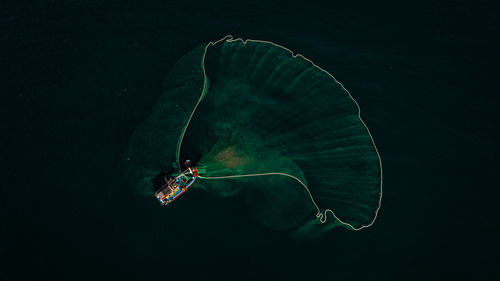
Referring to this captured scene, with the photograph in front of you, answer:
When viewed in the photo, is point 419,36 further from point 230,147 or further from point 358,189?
point 230,147

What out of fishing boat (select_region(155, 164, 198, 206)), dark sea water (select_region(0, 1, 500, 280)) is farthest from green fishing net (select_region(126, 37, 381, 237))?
dark sea water (select_region(0, 1, 500, 280))

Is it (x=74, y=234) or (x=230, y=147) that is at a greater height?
(x=230, y=147)

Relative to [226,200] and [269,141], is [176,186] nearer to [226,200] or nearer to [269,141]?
[226,200]

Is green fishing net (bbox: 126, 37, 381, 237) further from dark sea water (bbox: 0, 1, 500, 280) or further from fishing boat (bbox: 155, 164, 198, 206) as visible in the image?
dark sea water (bbox: 0, 1, 500, 280)

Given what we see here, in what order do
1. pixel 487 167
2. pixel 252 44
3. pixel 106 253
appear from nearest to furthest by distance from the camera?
1. pixel 106 253
2. pixel 487 167
3. pixel 252 44

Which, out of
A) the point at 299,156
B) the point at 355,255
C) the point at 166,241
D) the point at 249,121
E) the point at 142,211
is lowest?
the point at 355,255

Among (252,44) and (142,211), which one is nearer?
(142,211)

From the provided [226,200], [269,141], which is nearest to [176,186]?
[226,200]

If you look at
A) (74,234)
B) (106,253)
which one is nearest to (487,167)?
(106,253)
